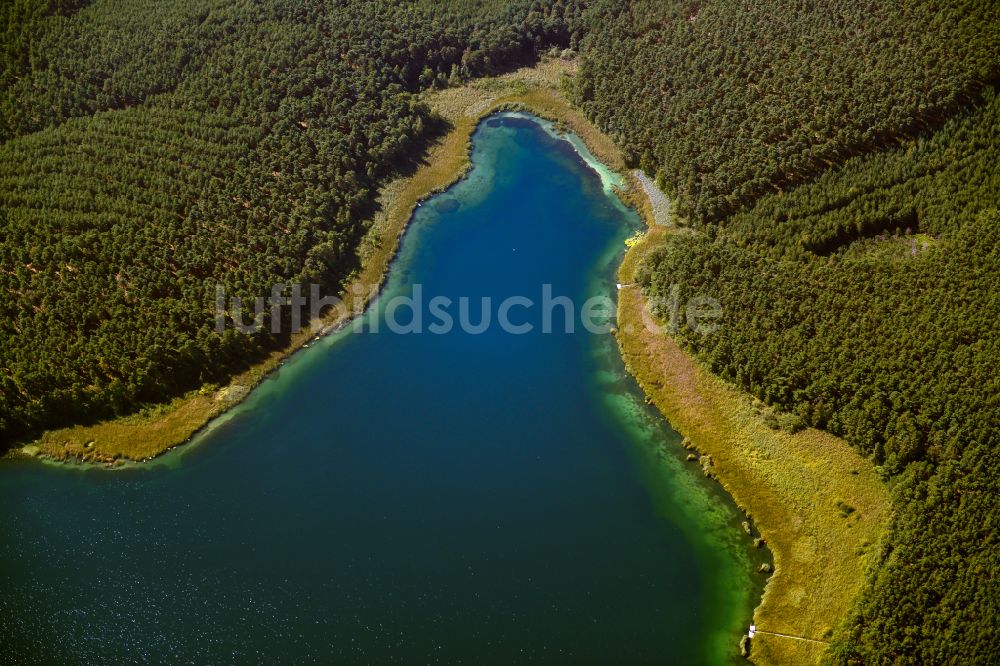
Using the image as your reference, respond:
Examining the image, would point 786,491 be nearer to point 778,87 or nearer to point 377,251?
point 778,87

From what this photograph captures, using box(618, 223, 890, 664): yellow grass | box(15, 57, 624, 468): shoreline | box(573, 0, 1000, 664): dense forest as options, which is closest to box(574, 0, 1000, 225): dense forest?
box(573, 0, 1000, 664): dense forest

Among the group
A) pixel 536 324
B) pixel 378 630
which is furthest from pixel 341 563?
pixel 536 324

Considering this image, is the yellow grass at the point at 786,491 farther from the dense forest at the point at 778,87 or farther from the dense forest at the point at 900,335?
the dense forest at the point at 778,87

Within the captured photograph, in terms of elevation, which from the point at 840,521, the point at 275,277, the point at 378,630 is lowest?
the point at 378,630

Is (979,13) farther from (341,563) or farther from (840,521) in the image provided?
(341,563)

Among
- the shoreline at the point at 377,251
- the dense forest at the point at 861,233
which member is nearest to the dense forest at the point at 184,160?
the shoreline at the point at 377,251

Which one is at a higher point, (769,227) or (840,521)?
(769,227)

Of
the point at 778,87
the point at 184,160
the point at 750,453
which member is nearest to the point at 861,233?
the point at 778,87
